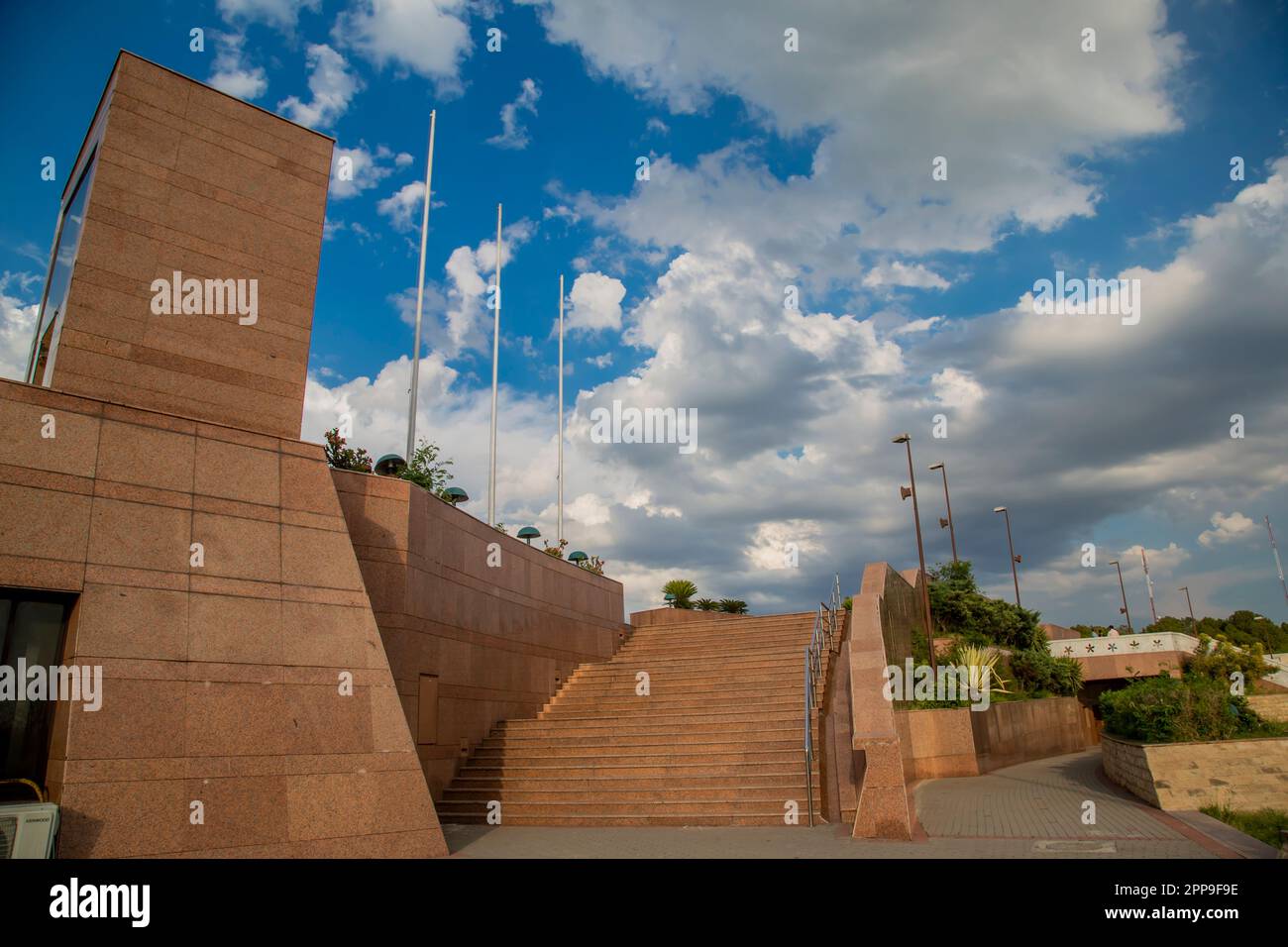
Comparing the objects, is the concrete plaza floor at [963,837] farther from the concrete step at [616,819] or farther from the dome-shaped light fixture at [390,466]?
the dome-shaped light fixture at [390,466]

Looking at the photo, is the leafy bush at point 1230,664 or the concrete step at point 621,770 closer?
the concrete step at point 621,770

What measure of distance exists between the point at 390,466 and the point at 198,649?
5654 millimetres

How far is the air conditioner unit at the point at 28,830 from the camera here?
634 cm

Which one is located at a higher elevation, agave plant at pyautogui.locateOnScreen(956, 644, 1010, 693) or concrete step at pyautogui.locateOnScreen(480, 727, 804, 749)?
agave plant at pyautogui.locateOnScreen(956, 644, 1010, 693)

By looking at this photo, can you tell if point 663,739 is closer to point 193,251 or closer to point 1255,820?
point 1255,820

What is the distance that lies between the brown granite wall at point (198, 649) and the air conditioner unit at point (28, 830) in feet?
0.77

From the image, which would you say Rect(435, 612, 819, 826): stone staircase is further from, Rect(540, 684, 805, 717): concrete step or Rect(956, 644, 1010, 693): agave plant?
Rect(956, 644, 1010, 693): agave plant

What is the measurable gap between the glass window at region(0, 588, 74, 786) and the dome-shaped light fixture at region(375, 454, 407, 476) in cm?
583

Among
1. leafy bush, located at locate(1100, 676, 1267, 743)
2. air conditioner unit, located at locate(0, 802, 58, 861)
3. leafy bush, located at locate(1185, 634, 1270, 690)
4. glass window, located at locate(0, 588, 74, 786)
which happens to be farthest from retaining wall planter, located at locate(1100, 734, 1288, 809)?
glass window, located at locate(0, 588, 74, 786)

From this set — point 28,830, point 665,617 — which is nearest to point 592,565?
point 665,617

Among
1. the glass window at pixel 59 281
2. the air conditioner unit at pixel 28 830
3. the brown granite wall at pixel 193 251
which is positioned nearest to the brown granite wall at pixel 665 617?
the brown granite wall at pixel 193 251

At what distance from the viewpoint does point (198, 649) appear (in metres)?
8.19

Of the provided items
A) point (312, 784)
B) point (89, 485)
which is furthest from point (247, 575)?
point (312, 784)

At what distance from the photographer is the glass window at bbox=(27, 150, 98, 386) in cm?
987
